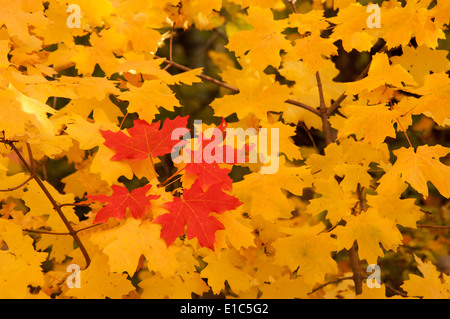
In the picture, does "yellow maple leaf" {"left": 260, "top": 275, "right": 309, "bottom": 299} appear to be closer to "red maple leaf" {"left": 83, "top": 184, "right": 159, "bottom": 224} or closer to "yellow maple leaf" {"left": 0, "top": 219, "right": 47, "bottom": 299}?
"red maple leaf" {"left": 83, "top": 184, "right": 159, "bottom": 224}

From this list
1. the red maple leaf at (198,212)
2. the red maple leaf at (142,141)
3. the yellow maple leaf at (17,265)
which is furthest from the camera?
the red maple leaf at (142,141)

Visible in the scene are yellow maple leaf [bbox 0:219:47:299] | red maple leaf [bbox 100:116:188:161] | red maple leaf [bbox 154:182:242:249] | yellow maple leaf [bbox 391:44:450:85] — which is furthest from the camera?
yellow maple leaf [bbox 391:44:450:85]

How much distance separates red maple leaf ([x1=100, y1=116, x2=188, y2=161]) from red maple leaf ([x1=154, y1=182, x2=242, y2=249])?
191mm

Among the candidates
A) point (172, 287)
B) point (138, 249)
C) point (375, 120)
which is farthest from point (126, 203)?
point (375, 120)

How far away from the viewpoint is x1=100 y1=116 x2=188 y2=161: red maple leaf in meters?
1.52

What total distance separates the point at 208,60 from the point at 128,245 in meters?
4.34

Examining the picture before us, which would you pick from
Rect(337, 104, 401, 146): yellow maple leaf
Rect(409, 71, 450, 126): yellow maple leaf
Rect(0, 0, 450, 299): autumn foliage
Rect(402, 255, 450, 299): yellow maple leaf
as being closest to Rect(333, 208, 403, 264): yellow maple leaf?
Rect(0, 0, 450, 299): autumn foliage

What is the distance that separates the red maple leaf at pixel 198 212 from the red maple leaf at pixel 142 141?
0.63 ft

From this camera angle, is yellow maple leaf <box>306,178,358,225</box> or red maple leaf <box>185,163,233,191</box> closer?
red maple leaf <box>185,163,233,191</box>

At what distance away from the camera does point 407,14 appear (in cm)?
165

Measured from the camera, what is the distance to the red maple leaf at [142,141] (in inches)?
59.8

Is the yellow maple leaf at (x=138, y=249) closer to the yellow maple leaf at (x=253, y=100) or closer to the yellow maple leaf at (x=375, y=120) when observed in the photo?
the yellow maple leaf at (x=253, y=100)

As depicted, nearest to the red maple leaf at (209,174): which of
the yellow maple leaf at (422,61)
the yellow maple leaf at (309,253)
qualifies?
the yellow maple leaf at (309,253)

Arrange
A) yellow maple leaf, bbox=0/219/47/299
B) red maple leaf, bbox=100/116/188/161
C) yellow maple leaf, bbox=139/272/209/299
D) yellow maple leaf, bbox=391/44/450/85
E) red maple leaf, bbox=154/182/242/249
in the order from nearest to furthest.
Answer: yellow maple leaf, bbox=0/219/47/299, red maple leaf, bbox=154/182/242/249, red maple leaf, bbox=100/116/188/161, yellow maple leaf, bbox=139/272/209/299, yellow maple leaf, bbox=391/44/450/85
